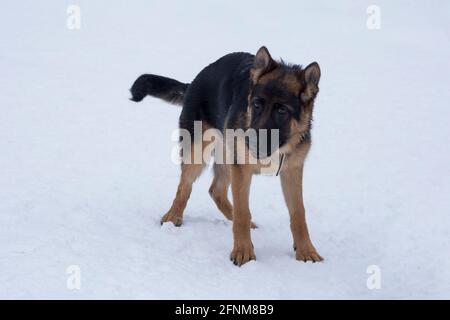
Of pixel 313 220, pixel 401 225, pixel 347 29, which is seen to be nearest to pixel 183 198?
pixel 313 220

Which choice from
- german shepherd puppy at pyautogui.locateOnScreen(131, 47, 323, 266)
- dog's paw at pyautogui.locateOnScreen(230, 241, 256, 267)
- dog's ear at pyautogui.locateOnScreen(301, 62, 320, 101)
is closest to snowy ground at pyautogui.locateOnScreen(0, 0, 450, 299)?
dog's paw at pyautogui.locateOnScreen(230, 241, 256, 267)

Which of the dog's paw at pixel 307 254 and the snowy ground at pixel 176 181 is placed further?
the dog's paw at pixel 307 254

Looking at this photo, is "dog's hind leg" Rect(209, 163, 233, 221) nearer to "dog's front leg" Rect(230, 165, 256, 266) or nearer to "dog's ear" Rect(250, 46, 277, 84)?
"dog's front leg" Rect(230, 165, 256, 266)

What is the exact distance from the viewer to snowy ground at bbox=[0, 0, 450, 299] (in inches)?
202

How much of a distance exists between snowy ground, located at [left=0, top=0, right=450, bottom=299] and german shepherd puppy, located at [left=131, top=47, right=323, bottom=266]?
0.91 ft

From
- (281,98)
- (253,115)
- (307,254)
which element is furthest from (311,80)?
(307,254)

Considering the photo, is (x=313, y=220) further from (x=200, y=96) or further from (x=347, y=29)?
(x=347, y=29)

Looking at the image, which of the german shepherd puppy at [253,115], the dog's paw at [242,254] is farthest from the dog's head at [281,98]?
the dog's paw at [242,254]

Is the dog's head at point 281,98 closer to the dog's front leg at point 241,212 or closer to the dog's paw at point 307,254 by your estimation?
the dog's front leg at point 241,212

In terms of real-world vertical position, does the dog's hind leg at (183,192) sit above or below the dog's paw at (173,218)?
above

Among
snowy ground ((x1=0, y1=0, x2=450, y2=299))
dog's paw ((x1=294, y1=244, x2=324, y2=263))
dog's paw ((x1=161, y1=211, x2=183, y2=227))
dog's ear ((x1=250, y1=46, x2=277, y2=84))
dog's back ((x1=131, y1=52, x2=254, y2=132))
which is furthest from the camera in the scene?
dog's paw ((x1=161, y1=211, x2=183, y2=227))

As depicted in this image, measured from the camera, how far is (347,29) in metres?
21.1

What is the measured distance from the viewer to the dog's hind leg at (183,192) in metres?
6.45

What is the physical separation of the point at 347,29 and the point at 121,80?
33.1 feet
